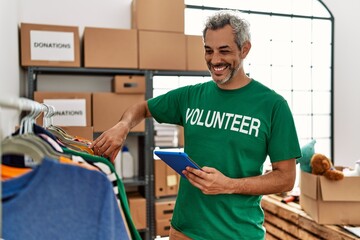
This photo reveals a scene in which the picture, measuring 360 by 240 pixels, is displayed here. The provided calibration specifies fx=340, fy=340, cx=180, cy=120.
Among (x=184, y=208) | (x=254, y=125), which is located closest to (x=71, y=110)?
(x=184, y=208)

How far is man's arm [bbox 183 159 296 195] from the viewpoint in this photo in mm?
1192

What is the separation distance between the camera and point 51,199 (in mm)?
639

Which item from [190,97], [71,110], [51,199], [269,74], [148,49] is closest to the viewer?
[51,199]

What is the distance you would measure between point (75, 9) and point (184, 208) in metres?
2.17

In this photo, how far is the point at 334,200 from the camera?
1988mm

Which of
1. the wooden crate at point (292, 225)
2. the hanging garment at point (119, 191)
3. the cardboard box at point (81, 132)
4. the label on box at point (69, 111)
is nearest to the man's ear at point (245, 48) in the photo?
the hanging garment at point (119, 191)

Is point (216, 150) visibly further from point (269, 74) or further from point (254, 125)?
point (269, 74)

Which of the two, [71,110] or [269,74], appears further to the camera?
[269,74]

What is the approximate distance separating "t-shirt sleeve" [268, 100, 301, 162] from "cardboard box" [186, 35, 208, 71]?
158 cm

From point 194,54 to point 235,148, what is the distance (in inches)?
64.9

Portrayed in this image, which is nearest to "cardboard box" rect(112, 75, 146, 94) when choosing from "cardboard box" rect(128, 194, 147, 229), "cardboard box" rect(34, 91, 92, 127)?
"cardboard box" rect(34, 91, 92, 127)

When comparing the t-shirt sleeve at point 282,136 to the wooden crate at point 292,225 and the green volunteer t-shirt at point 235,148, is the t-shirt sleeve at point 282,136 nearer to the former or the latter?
the green volunteer t-shirt at point 235,148

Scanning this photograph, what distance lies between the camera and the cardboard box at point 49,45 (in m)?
2.42

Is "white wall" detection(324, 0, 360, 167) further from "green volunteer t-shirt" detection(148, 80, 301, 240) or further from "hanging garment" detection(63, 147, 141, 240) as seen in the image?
"hanging garment" detection(63, 147, 141, 240)
